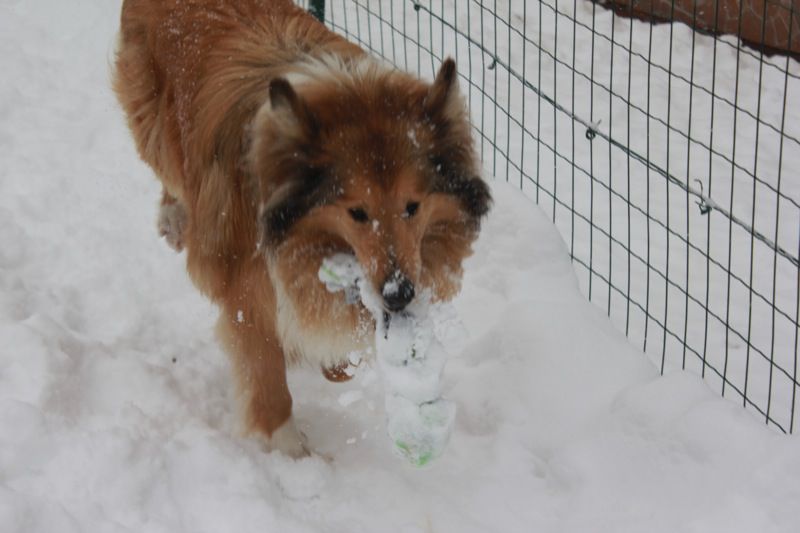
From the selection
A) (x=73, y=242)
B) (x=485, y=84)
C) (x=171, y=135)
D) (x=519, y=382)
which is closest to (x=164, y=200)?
(x=73, y=242)

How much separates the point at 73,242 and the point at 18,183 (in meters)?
0.64

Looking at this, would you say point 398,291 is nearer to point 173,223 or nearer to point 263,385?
point 263,385

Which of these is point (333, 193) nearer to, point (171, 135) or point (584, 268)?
point (171, 135)

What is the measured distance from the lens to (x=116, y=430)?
10.4ft

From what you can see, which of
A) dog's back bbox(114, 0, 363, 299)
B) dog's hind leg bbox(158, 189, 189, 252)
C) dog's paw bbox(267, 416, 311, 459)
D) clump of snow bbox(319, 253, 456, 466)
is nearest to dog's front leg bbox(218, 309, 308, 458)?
dog's paw bbox(267, 416, 311, 459)

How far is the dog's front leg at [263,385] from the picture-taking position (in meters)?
3.33

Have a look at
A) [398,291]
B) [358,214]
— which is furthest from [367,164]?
[398,291]

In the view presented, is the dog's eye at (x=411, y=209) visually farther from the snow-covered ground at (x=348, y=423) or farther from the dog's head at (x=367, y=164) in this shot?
the snow-covered ground at (x=348, y=423)

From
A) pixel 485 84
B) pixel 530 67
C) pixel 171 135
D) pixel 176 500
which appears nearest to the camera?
→ pixel 176 500

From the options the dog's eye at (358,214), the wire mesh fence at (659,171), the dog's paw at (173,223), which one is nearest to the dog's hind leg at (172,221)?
the dog's paw at (173,223)

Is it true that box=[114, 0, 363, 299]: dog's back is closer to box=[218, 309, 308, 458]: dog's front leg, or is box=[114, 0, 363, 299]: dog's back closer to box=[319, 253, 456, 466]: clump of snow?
box=[218, 309, 308, 458]: dog's front leg

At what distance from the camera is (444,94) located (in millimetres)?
2811

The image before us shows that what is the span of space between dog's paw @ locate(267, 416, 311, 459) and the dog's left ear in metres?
1.28

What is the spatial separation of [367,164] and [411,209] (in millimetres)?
194
